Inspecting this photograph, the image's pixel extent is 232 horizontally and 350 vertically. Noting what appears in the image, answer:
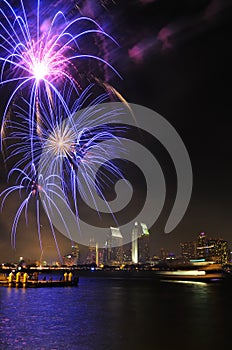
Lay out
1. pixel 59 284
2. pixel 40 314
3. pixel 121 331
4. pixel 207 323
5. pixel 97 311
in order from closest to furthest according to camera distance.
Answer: pixel 121 331 < pixel 207 323 < pixel 40 314 < pixel 97 311 < pixel 59 284

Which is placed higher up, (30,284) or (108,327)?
(30,284)

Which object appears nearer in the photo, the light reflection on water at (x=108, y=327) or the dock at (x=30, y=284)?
the light reflection on water at (x=108, y=327)

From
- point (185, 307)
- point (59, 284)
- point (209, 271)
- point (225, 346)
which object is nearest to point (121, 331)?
point (225, 346)

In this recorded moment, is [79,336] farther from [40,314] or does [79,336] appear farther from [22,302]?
[22,302]

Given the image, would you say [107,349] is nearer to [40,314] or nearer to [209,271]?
[40,314]

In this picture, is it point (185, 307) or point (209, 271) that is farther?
point (209, 271)

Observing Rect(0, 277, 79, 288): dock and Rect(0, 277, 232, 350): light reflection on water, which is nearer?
Rect(0, 277, 232, 350): light reflection on water

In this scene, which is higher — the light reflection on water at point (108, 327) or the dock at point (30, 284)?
the dock at point (30, 284)

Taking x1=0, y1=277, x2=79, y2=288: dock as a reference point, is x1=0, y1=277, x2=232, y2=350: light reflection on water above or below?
below

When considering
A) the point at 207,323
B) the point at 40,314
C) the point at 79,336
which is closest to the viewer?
the point at 79,336

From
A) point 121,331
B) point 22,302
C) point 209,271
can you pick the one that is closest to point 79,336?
point 121,331

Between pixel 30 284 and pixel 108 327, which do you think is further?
pixel 30 284
